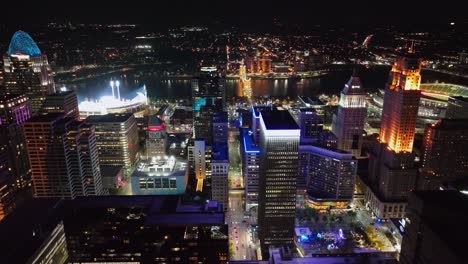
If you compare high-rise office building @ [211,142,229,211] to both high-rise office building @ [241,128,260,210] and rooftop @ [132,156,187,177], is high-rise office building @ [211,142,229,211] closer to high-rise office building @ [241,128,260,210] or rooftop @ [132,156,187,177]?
high-rise office building @ [241,128,260,210]

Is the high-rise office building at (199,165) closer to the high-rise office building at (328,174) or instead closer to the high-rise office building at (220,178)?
the high-rise office building at (220,178)

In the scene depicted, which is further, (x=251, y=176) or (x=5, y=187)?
(x=251, y=176)

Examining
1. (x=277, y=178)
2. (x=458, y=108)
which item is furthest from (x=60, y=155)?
(x=458, y=108)

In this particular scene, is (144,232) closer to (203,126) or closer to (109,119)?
(109,119)

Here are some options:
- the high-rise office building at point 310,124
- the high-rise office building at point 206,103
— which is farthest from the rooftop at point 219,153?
the high-rise office building at point 310,124

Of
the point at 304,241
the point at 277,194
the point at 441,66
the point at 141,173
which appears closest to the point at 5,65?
the point at 141,173

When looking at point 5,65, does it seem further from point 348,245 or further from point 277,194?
point 348,245
